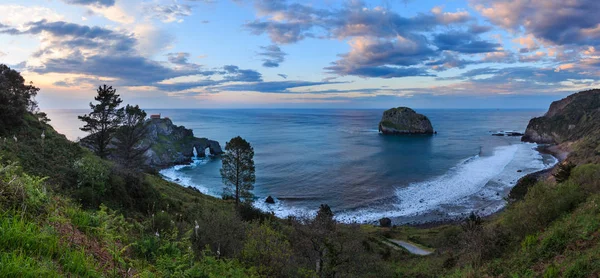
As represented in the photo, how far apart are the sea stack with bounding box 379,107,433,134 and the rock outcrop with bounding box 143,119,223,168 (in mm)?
109887

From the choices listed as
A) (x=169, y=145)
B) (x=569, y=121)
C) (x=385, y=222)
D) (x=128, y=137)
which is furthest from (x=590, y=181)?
(x=569, y=121)

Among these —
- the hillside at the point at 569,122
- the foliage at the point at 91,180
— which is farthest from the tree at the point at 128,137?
the hillside at the point at 569,122

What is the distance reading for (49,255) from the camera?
4.46 metres

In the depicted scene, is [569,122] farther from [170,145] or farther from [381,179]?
[170,145]

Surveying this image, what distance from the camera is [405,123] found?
188000mm

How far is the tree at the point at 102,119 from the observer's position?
41812 mm

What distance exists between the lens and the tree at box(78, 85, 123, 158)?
4181 centimetres

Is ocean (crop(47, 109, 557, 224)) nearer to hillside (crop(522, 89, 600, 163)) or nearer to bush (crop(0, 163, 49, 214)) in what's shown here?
hillside (crop(522, 89, 600, 163))

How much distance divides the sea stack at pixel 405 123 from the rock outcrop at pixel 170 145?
10989 cm

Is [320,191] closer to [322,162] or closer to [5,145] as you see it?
[322,162]

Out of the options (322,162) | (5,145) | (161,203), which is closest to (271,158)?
(322,162)

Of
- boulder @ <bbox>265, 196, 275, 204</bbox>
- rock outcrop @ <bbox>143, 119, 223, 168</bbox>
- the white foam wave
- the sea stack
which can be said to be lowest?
the white foam wave

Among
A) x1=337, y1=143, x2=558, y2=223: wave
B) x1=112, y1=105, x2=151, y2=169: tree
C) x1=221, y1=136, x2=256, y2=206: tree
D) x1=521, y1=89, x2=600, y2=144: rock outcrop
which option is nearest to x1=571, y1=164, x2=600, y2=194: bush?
x1=337, y1=143, x2=558, y2=223: wave

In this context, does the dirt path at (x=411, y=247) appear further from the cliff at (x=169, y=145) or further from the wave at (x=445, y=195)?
the cliff at (x=169, y=145)
